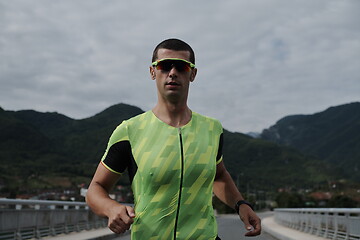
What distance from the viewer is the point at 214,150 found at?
7.52 feet

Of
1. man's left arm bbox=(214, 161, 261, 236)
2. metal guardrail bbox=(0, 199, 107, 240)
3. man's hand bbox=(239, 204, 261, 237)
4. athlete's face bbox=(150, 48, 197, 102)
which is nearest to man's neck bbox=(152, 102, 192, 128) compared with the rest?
athlete's face bbox=(150, 48, 197, 102)

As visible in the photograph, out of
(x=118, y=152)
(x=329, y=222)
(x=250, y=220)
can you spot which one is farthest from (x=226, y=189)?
(x=329, y=222)

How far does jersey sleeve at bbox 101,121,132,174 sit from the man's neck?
184 millimetres

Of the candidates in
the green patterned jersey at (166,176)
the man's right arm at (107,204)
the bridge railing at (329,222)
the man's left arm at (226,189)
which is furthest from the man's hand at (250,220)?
the bridge railing at (329,222)

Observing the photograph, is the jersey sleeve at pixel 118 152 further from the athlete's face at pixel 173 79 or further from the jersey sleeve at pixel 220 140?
the jersey sleeve at pixel 220 140

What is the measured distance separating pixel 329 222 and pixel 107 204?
17004 mm

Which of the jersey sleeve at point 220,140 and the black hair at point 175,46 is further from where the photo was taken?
the jersey sleeve at point 220,140

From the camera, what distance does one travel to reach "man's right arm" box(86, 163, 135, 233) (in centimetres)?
192

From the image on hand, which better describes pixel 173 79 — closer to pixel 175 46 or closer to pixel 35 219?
pixel 175 46

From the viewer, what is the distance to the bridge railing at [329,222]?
46.2 feet

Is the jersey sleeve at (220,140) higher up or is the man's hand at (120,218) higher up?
the jersey sleeve at (220,140)

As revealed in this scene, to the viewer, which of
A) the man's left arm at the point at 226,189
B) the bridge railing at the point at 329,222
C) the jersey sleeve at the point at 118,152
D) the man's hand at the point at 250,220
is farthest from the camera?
the bridge railing at the point at 329,222

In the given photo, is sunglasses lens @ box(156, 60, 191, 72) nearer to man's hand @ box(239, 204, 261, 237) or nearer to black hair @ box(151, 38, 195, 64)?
black hair @ box(151, 38, 195, 64)

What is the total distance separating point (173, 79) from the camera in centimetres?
226
